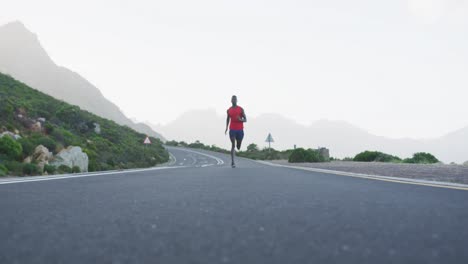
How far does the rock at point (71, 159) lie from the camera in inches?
640

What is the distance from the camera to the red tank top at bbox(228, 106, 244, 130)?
1359cm

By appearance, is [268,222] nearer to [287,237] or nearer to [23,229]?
[287,237]

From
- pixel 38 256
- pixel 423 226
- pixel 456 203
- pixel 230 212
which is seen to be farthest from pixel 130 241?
pixel 456 203

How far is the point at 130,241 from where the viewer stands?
193cm

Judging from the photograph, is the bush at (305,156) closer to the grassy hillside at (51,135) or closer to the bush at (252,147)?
the grassy hillside at (51,135)

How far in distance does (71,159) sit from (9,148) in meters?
2.88

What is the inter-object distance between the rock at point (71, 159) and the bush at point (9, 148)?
155 centimetres

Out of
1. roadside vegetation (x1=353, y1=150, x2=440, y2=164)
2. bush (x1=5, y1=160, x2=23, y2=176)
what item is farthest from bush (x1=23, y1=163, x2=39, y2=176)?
roadside vegetation (x1=353, y1=150, x2=440, y2=164)

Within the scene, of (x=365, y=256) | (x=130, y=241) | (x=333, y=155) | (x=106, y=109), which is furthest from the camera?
(x=106, y=109)

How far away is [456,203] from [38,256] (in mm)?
3438

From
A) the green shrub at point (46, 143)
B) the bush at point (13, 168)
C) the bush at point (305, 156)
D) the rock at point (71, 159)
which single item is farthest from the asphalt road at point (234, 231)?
the bush at point (305, 156)

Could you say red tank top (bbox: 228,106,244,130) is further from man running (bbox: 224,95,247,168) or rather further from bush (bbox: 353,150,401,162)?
bush (bbox: 353,150,401,162)

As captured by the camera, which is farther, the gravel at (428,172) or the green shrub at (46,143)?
the green shrub at (46,143)

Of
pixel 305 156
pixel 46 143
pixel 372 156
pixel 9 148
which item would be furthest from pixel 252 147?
pixel 9 148
